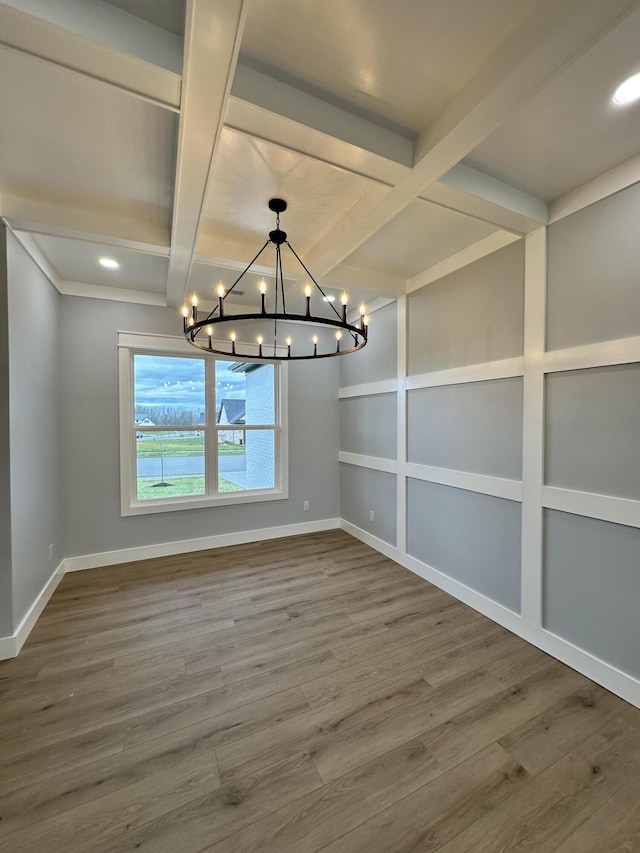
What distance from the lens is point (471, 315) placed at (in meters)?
2.78

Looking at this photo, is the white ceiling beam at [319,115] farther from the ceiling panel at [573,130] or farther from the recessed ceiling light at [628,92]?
the recessed ceiling light at [628,92]

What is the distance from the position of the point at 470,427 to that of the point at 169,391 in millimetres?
3161

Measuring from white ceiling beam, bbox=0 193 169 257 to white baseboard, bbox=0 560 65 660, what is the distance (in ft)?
8.61

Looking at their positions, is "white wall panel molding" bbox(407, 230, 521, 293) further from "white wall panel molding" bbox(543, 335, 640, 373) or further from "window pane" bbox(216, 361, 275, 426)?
"window pane" bbox(216, 361, 275, 426)

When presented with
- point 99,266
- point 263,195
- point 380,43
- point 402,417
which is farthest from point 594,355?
point 99,266

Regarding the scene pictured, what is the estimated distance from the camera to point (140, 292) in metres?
3.60

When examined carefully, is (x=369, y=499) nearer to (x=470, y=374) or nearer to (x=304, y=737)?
(x=470, y=374)

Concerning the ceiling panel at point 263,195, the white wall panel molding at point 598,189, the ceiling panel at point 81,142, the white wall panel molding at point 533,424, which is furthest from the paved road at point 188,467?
the white wall panel molding at point 598,189

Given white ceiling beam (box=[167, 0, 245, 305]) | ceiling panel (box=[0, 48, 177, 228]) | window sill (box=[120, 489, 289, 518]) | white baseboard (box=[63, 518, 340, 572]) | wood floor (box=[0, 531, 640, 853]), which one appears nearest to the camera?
white ceiling beam (box=[167, 0, 245, 305])

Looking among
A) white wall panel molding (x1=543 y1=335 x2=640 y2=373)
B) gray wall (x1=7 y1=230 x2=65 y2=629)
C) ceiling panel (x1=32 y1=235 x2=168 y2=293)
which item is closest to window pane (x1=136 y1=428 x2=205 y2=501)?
gray wall (x1=7 y1=230 x2=65 y2=629)

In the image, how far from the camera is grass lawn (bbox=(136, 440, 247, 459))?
3.82 m

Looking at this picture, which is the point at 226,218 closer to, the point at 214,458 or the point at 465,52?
the point at 465,52

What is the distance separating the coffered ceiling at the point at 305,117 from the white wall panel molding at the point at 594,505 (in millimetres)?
1707

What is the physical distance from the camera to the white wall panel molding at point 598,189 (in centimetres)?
181
